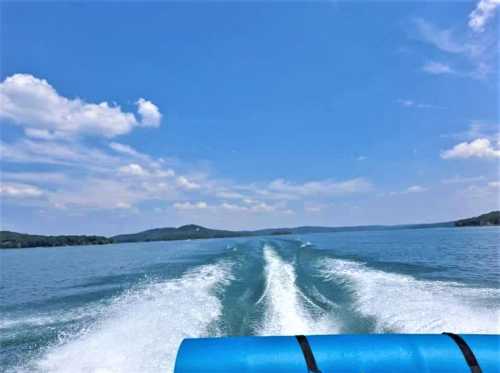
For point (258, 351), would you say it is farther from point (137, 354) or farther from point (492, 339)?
point (137, 354)

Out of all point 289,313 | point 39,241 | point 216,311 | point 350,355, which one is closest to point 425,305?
point 289,313

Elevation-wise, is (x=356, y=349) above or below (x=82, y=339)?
above

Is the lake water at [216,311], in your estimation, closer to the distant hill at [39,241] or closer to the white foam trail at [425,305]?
the white foam trail at [425,305]

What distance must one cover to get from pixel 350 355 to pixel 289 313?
5.77 metres

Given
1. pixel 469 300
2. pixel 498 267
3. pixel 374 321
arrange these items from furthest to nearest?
1. pixel 498 267
2. pixel 469 300
3. pixel 374 321

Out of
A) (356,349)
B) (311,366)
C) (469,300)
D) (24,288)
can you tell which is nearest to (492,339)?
(356,349)

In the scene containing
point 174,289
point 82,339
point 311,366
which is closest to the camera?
point 311,366

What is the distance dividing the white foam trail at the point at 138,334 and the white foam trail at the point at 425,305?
4618 mm

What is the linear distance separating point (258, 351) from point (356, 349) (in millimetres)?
1024

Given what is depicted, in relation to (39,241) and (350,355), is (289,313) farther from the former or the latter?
(39,241)

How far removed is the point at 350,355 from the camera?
3.10m

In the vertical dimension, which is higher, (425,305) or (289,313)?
(425,305)

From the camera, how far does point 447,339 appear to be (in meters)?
3.21

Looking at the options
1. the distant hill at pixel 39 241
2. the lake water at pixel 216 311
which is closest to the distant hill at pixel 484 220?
the lake water at pixel 216 311
